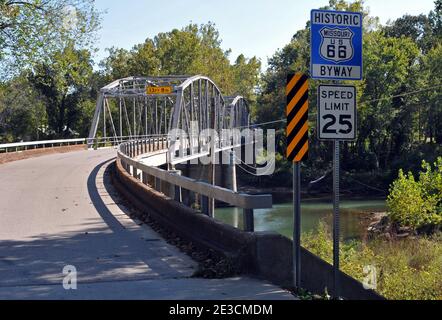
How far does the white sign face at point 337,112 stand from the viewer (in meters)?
7.68

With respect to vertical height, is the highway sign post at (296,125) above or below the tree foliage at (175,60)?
below

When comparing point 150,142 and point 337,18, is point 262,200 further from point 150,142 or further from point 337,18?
point 150,142

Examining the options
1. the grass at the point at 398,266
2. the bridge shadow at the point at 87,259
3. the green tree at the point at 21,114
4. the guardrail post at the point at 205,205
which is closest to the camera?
the bridge shadow at the point at 87,259

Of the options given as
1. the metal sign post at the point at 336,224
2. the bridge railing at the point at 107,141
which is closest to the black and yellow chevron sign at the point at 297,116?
the metal sign post at the point at 336,224

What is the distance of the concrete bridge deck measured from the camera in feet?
24.8

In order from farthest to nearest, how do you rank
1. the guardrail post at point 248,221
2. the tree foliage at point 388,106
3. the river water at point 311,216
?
the tree foliage at point 388,106 → the river water at point 311,216 → the guardrail post at point 248,221

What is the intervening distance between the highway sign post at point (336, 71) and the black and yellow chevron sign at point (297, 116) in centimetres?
22

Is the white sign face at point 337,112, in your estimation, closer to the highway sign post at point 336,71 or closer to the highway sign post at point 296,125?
the highway sign post at point 336,71

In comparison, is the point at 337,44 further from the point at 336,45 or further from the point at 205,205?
the point at 205,205

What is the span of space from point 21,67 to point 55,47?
67.8 inches

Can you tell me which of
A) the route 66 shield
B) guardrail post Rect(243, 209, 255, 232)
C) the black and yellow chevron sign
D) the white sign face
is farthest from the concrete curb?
the route 66 shield

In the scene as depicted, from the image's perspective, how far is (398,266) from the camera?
1611cm
